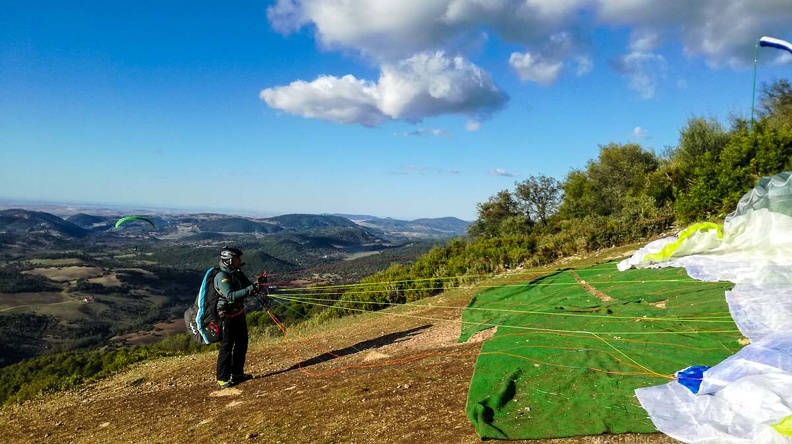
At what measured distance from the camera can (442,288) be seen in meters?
16.0

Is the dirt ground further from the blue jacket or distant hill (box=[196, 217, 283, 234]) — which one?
distant hill (box=[196, 217, 283, 234])

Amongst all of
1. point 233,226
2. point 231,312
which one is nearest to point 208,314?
point 231,312

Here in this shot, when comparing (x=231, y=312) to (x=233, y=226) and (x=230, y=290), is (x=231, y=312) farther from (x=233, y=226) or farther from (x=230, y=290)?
(x=233, y=226)

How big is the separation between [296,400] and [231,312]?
1.75 meters

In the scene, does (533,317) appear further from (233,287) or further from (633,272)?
(233,287)

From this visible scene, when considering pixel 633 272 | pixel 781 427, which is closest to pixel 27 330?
pixel 633 272

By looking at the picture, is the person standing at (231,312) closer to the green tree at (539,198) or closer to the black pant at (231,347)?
the black pant at (231,347)

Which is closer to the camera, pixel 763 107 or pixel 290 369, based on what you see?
pixel 290 369

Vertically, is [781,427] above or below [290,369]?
above

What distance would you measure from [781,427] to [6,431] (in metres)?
8.92

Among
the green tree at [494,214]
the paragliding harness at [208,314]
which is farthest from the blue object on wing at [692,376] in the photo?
the green tree at [494,214]

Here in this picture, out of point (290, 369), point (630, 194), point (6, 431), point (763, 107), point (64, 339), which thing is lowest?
point (64, 339)

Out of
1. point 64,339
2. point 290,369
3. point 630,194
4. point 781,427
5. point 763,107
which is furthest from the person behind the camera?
point 64,339

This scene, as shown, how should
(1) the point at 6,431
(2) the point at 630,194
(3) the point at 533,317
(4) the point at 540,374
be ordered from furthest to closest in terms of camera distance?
(2) the point at 630,194
(3) the point at 533,317
(1) the point at 6,431
(4) the point at 540,374
